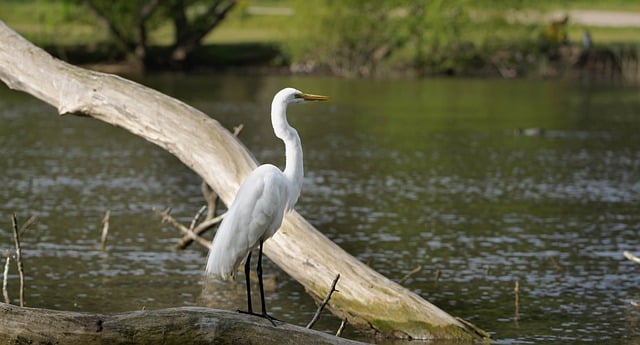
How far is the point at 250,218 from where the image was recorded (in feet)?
36.8

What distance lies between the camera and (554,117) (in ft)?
163

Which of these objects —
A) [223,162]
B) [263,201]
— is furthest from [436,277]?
[263,201]

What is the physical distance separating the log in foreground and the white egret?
1.98 metres

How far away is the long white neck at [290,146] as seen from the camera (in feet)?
36.0

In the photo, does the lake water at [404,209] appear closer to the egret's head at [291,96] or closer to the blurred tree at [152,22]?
the egret's head at [291,96]

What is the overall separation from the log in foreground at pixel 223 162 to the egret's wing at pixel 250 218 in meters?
1.97

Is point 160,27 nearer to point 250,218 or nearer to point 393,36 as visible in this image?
point 393,36

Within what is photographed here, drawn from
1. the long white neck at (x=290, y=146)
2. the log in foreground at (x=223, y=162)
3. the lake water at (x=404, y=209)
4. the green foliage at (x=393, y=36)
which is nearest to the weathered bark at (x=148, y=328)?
the long white neck at (x=290, y=146)

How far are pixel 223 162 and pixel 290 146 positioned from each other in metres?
2.53

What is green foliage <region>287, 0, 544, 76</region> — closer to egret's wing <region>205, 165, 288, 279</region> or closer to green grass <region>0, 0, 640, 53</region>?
green grass <region>0, 0, 640, 53</region>

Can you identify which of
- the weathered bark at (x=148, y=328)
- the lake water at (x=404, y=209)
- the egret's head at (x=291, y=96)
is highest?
the egret's head at (x=291, y=96)

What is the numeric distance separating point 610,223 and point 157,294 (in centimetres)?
1021

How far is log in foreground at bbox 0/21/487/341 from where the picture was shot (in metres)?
13.3

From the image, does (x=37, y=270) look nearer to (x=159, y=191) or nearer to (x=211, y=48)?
(x=159, y=191)
